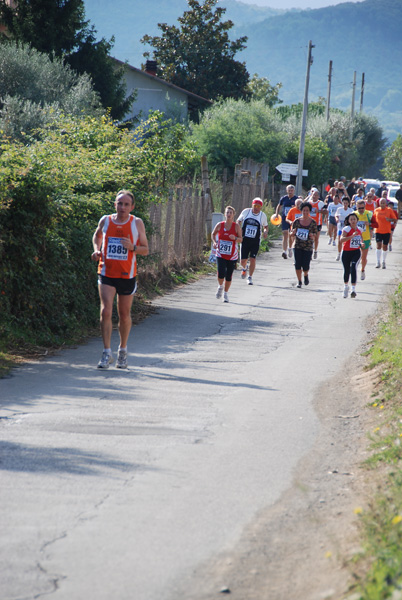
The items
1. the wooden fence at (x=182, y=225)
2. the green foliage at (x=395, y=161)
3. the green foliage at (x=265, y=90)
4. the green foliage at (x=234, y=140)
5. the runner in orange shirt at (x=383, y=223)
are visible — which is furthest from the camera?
the green foliage at (x=265, y=90)

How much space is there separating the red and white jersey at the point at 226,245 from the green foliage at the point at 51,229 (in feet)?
7.32

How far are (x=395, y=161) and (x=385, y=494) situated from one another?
264ft

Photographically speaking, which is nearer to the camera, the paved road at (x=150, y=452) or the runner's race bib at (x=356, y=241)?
the paved road at (x=150, y=452)

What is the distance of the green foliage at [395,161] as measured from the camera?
81.6m

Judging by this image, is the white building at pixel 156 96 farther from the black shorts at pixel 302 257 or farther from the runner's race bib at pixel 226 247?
the runner's race bib at pixel 226 247

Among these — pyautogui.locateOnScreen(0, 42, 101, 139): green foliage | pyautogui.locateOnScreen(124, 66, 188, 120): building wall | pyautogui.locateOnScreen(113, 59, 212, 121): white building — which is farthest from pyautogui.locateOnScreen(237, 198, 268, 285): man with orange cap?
pyautogui.locateOnScreen(124, 66, 188, 120): building wall

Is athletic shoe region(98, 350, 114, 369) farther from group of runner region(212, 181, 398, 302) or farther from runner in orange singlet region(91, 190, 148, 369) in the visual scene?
group of runner region(212, 181, 398, 302)

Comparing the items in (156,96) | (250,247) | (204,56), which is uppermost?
(204,56)

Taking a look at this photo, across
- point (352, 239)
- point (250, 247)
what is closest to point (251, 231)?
point (250, 247)

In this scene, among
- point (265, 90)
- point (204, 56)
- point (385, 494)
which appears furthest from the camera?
point (265, 90)

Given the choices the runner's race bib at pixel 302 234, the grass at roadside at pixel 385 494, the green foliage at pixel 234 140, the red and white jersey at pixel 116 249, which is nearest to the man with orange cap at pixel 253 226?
the runner's race bib at pixel 302 234

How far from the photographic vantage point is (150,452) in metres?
6.23

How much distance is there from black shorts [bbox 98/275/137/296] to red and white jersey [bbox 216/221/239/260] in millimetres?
6484

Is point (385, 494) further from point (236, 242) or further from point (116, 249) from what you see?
point (236, 242)
